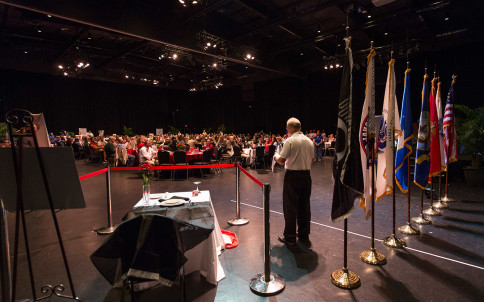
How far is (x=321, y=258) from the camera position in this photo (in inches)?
124

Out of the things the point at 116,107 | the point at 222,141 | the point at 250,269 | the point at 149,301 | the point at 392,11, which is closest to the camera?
the point at 149,301

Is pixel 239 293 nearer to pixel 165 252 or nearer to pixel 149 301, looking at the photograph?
pixel 149 301

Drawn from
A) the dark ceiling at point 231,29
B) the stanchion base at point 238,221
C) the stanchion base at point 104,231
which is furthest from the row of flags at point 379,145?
the dark ceiling at point 231,29

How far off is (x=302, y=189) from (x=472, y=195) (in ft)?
17.9

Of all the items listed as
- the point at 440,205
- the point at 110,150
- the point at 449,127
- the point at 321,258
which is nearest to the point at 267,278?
the point at 321,258

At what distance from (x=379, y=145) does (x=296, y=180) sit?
1.28 metres

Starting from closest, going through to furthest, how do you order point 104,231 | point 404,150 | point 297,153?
point 297,153 → point 404,150 → point 104,231

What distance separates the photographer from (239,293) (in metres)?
2.48

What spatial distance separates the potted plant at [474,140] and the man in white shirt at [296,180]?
614 centimetres

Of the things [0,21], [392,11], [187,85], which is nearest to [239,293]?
[392,11]


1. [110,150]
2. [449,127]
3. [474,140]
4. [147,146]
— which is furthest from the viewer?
[110,150]

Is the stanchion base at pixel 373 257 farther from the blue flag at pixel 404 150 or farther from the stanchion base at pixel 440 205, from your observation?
the stanchion base at pixel 440 205

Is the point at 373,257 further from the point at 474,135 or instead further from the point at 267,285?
the point at 474,135

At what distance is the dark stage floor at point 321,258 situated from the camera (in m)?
2.48
